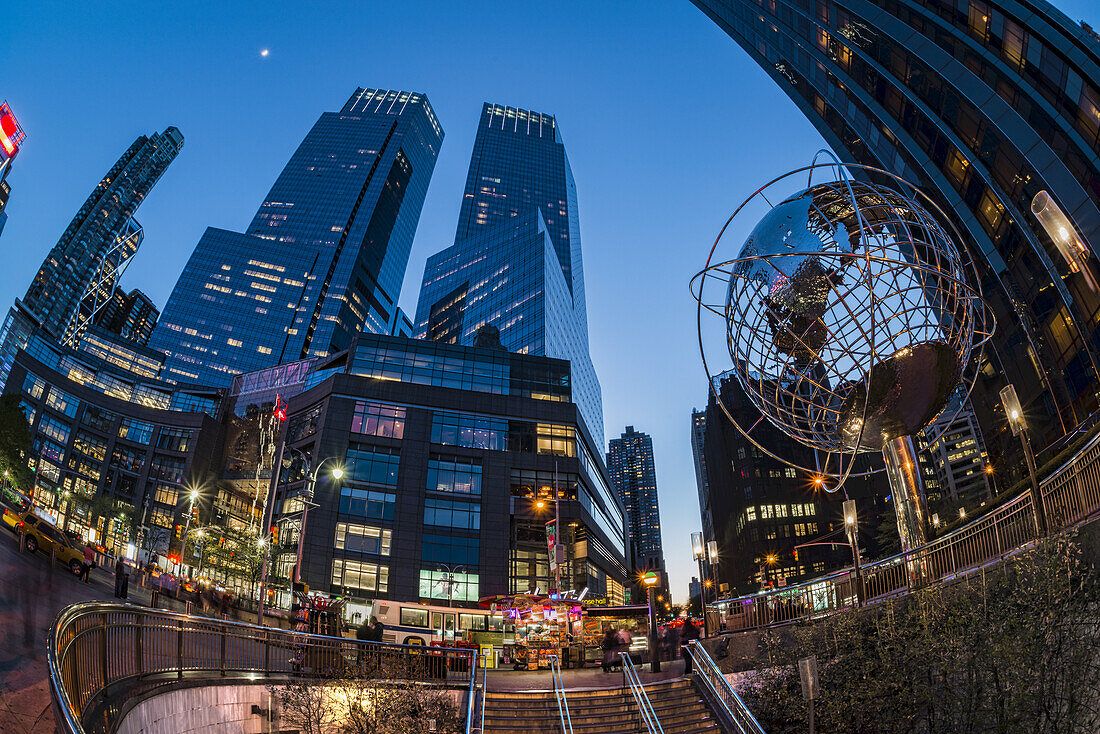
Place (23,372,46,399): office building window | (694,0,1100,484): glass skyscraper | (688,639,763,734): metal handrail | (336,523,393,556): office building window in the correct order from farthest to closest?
(23,372,46,399): office building window → (336,523,393,556): office building window → (694,0,1100,484): glass skyscraper → (688,639,763,734): metal handrail

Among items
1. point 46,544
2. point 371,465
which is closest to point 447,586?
point 371,465

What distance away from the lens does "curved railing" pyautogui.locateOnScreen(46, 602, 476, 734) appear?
5.94 metres

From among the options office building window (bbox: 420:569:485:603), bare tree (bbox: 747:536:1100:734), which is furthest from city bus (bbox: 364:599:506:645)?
bare tree (bbox: 747:536:1100:734)

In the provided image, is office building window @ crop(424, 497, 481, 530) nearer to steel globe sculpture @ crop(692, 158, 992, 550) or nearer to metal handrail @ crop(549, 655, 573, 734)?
metal handrail @ crop(549, 655, 573, 734)

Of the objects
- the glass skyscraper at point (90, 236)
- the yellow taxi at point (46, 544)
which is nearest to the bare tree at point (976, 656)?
the yellow taxi at point (46, 544)

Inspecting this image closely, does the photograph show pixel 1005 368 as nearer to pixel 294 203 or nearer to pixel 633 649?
pixel 633 649

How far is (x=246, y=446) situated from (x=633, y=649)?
73.5 metres

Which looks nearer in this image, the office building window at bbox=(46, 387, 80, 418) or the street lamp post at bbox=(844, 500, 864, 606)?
the street lamp post at bbox=(844, 500, 864, 606)

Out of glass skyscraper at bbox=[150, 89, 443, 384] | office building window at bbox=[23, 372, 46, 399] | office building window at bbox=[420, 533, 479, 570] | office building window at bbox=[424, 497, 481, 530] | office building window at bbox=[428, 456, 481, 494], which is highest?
glass skyscraper at bbox=[150, 89, 443, 384]

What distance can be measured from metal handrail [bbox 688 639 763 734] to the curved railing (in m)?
6.44

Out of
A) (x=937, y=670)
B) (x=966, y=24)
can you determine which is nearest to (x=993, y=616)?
(x=937, y=670)

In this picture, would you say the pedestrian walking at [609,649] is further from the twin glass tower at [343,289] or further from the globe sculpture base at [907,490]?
the twin glass tower at [343,289]

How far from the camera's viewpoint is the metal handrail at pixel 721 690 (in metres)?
13.4

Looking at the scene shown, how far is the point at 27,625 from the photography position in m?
11.1
